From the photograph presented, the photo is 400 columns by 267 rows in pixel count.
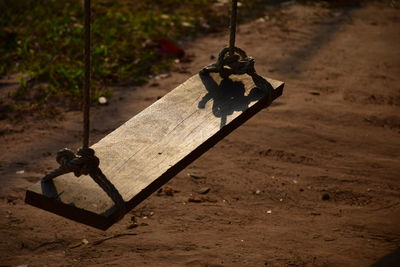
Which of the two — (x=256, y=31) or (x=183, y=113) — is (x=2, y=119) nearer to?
(x=183, y=113)

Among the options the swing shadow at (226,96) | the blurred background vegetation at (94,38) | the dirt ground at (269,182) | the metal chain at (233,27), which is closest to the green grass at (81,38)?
the blurred background vegetation at (94,38)

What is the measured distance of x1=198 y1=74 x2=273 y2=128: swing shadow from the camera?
250 centimetres

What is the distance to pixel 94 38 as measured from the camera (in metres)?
5.18

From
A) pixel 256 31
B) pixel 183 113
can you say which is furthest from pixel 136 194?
pixel 256 31

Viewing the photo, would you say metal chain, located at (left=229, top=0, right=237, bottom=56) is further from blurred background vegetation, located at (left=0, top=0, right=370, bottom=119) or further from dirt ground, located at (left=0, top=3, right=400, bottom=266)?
blurred background vegetation, located at (left=0, top=0, right=370, bottom=119)

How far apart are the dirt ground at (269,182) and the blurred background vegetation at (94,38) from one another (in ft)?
0.79

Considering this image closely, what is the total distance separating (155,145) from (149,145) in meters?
0.02

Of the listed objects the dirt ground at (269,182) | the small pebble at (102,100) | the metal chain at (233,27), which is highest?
the metal chain at (233,27)

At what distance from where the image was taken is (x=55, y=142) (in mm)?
3840

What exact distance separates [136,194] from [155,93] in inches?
96.8

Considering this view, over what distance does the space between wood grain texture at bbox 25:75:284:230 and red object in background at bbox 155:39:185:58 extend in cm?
231

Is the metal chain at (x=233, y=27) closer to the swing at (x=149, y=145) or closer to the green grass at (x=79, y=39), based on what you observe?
the swing at (x=149, y=145)

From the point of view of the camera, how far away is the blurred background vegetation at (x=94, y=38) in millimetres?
4492

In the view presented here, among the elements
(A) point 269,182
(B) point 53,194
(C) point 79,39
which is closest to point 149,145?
(B) point 53,194
